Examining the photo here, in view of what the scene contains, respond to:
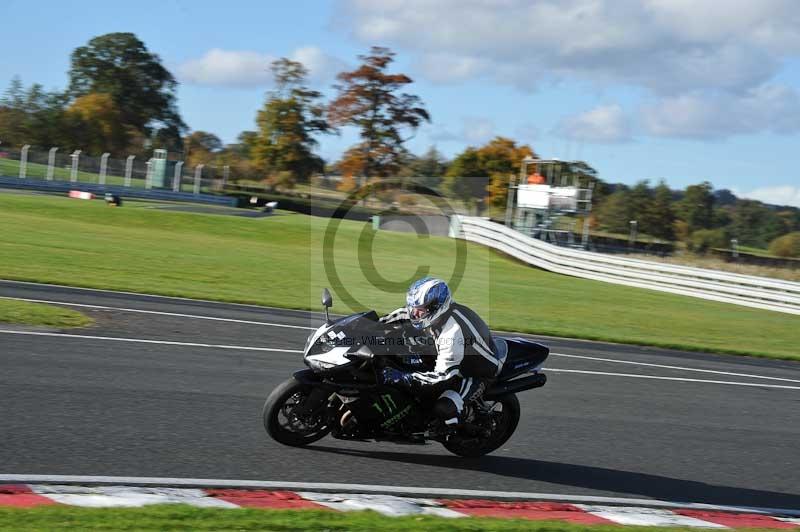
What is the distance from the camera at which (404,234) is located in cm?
3922

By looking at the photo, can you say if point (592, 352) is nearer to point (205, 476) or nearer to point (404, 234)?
point (205, 476)

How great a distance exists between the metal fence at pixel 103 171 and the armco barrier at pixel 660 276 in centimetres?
2338

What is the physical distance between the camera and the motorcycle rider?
23.1 ft

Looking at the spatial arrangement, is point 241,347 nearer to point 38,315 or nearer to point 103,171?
point 38,315

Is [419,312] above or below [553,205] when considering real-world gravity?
below

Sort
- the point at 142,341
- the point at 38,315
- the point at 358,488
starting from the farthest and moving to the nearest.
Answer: the point at 38,315 → the point at 142,341 → the point at 358,488

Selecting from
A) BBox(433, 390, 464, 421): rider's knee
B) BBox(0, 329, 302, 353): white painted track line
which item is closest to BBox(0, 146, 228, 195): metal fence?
BBox(0, 329, 302, 353): white painted track line

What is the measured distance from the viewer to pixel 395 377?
23.5 feet

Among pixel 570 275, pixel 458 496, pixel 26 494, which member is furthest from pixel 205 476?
pixel 570 275


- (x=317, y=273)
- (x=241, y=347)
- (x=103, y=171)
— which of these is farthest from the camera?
(x=103, y=171)

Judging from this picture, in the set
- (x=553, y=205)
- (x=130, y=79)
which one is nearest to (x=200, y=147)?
(x=130, y=79)

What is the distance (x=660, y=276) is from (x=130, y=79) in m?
64.4

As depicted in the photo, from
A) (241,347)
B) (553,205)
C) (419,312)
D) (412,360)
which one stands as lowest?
(241,347)

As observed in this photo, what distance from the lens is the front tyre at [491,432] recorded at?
25.1 ft
